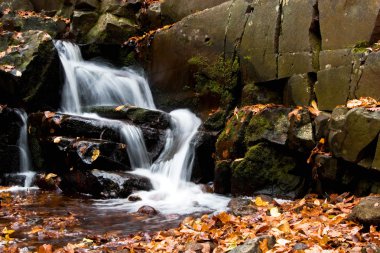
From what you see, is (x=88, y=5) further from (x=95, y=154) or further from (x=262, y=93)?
(x=262, y=93)

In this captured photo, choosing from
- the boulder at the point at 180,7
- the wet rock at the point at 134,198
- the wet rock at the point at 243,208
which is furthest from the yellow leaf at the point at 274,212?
the boulder at the point at 180,7

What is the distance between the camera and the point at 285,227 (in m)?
4.49

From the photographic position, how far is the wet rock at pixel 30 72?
1106 centimetres

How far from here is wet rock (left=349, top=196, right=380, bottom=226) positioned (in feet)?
14.2

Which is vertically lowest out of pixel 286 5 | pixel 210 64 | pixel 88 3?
pixel 210 64

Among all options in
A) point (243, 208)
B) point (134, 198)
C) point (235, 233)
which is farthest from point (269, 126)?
point (235, 233)

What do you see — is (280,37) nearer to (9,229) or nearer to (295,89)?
(295,89)

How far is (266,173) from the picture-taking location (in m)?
7.96

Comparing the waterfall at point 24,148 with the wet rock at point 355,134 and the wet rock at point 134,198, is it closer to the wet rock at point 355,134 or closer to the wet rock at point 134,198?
the wet rock at point 134,198

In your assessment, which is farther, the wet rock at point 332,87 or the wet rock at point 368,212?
the wet rock at point 332,87

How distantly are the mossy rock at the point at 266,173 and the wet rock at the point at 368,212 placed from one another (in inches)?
119

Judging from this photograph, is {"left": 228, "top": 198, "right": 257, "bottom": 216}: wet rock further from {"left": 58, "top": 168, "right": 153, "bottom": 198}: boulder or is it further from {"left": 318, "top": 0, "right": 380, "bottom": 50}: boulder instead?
{"left": 318, "top": 0, "right": 380, "bottom": 50}: boulder

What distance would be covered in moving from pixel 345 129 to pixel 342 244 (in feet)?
10.1

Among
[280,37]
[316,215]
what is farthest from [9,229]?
[280,37]
